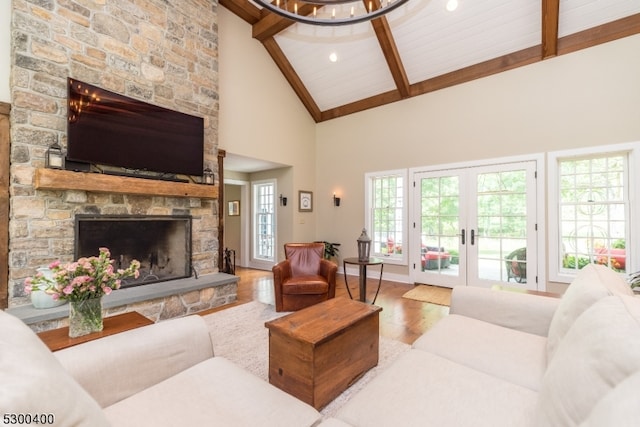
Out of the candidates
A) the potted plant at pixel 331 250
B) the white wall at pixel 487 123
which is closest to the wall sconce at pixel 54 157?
the potted plant at pixel 331 250

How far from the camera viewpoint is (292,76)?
5.82 m

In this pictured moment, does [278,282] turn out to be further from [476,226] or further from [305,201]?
[476,226]

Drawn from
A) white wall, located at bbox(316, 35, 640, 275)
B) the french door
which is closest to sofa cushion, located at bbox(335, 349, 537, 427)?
the french door

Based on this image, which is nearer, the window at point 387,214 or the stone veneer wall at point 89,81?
the stone veneer wall at point 89,81

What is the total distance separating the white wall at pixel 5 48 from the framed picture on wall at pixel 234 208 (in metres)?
4.70

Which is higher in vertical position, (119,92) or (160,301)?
(119,92)

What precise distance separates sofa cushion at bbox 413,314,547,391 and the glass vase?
2015 millimetres

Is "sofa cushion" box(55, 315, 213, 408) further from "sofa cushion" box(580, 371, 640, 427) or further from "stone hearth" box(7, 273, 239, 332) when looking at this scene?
"stone hearth" box(7, 273, 239, 332)

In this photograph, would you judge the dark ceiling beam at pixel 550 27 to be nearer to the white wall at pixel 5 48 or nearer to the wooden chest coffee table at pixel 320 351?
the wooden chest coffee table at pixel 320 351

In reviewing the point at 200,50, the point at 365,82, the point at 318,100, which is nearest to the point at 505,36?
the point at 365,82

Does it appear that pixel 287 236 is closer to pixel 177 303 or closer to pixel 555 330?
pixel 177 303

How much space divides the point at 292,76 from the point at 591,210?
17.7ft

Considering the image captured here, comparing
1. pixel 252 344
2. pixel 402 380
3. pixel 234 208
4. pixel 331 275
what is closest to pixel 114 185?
pixel 252 344

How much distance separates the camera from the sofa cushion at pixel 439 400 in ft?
3.51
